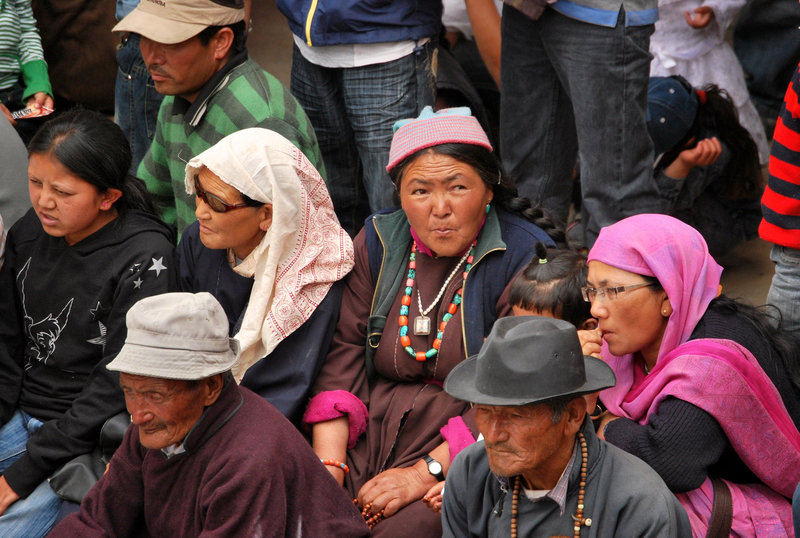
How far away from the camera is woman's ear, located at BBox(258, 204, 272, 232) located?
3.60 m

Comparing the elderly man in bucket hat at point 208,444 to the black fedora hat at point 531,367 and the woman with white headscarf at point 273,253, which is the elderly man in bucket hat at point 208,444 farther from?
the black fedora hat at point 531,367

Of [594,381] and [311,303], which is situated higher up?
[594,381]

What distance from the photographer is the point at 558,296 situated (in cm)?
330

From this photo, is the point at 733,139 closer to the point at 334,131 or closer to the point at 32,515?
the point at 334,131

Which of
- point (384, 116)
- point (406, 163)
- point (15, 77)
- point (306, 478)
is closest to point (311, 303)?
point (406, 163)

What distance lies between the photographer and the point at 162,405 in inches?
115

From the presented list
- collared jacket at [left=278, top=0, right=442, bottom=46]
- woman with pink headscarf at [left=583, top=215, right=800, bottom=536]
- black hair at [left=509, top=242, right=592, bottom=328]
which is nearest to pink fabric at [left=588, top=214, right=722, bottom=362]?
woman with pink headscarf at [left=583, top=215, right=800, bottom=536]

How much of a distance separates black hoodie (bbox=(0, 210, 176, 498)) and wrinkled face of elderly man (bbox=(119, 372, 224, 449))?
67 cm

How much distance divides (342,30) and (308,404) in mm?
1700

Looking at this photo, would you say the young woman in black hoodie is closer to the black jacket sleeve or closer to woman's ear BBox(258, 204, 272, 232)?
woman's ear BBox(258, 204, 272, 232)

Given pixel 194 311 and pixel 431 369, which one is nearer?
pixel 194 311

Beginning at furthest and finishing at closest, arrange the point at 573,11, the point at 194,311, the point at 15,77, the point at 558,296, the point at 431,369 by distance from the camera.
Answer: the point at 15,77 → the point at 573,11 → the point at 431,369 → the point at 558,296 → the point at 194,311

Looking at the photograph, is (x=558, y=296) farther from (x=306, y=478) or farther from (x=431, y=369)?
(x=306, y=478)

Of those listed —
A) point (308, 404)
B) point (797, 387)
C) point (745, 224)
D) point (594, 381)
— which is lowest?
point (745, 224)
